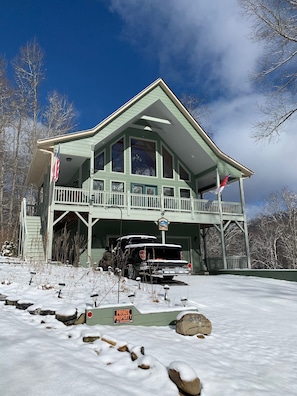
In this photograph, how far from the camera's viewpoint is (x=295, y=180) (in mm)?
32531

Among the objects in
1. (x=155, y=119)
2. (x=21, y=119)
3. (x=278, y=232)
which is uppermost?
(x=21, y=119)

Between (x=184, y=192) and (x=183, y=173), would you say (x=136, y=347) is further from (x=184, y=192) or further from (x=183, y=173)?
(x=183, y=173)

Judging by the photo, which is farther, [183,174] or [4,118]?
[4,118]

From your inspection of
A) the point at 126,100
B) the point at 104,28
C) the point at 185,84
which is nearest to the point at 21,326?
the point at 126,100

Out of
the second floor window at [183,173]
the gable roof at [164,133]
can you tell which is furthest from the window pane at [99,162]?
the second floor window at [183,173]

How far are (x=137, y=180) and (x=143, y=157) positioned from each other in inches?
63.7

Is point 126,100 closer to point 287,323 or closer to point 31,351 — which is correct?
point 287,323

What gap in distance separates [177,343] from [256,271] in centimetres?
1076

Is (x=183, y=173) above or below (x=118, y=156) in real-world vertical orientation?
below

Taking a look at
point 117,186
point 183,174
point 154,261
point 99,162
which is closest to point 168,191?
point 183,174

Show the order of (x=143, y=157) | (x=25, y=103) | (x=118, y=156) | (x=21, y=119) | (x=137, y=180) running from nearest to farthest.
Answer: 1. (x=118, y=156)
2. (x=137, y=180)
3. (x=143, y=157)
4. (x=25, y=103)
5. (x=21, y=119)

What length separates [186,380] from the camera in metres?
2.96

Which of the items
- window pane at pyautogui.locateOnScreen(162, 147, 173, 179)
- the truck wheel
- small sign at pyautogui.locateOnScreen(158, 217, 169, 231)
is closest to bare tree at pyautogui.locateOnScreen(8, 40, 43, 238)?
window pane at pyautogui.locateOnScreen(162, 147, 173, 179)

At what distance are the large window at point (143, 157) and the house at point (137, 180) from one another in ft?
0.20
